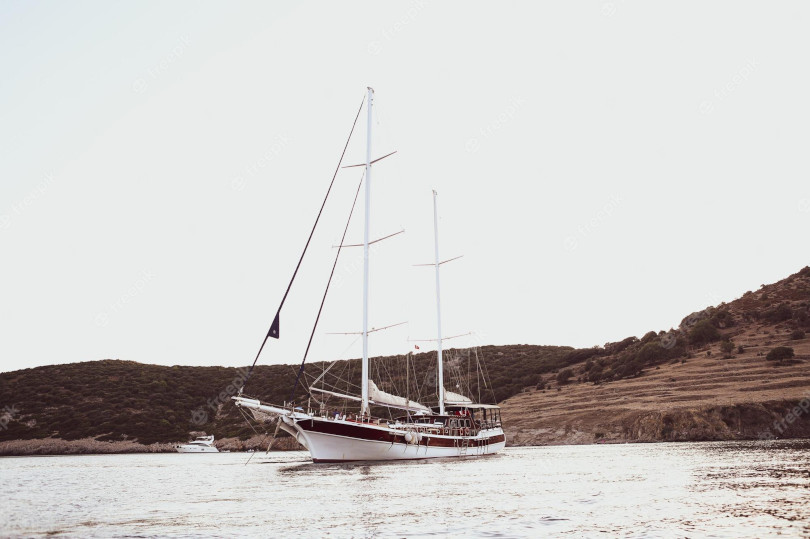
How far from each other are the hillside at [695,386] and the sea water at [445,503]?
2784 cm

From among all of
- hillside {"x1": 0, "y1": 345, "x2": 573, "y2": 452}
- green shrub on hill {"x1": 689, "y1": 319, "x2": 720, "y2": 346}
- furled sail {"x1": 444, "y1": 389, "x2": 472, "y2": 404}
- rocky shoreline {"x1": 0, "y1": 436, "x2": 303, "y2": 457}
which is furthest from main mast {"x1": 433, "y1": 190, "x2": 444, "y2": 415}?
green shrub on hill {"x1": 689, "y1": 319, "x2": 720, "y2": 346}

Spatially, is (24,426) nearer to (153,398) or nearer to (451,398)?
(153,398)

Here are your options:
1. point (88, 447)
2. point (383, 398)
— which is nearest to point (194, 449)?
point (88, 447)

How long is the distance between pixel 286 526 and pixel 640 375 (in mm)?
75805

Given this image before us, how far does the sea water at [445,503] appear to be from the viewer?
48.2ft

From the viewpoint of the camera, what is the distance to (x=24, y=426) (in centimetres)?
8150

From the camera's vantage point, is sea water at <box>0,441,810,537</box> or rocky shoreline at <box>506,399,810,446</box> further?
rocky shoreline at <box>506,399,810,446</box>

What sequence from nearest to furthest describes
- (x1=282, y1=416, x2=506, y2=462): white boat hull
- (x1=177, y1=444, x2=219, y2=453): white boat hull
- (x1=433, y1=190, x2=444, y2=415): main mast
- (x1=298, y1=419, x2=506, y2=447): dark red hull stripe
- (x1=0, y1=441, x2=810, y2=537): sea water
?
1. (x1=0, y1=441, x2=810, y2=537): sea water
2. (x1=298, y1=419, x2=506, y2=447): dark red hull stripe
3. (x1=282, y1=416, x2=506, y2=462): white boat hull
4. (x1=433, y1=190, x2=444, y2=415): main mast
5. (x1=177, y1=444, x2=219, y2=453): white boat hull

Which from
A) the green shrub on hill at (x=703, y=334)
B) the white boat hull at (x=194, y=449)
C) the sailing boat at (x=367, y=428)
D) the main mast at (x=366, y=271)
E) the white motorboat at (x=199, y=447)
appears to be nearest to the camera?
the sailing boat at (x=367, y=428)

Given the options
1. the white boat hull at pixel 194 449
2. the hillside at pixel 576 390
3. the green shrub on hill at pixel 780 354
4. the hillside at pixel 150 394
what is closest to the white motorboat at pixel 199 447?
the white boat hull at pixel 194 449

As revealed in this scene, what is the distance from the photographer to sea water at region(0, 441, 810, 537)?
14.7 m

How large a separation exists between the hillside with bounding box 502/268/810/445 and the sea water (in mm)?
27836

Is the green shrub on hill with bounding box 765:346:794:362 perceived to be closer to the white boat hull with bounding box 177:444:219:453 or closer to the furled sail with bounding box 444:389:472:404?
the furled sail with bounding box 444:389:472:404

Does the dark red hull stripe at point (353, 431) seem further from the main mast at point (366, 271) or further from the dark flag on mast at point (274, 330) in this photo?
the dark flag on mast at point (274, 330)
